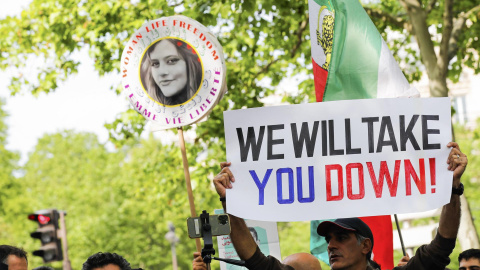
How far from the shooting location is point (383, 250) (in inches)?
276

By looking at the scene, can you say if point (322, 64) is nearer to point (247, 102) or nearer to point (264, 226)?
point (264, 226)

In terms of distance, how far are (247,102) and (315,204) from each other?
953 centimetres

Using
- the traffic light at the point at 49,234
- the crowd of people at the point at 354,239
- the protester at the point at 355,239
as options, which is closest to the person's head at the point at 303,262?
the crowd of people at the point at 354,239

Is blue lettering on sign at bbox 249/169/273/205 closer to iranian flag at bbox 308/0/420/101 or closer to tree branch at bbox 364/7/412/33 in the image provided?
iranian flag at bbox 308/0/420/101

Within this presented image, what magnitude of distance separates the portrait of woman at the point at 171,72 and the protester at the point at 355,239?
1.78 meters

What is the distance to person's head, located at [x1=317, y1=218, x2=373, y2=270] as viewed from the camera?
16.0 ft

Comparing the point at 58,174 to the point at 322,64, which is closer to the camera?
the point at 322,64

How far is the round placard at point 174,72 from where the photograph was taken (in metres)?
6.52

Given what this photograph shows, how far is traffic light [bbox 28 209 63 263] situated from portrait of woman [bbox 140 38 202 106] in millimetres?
8550

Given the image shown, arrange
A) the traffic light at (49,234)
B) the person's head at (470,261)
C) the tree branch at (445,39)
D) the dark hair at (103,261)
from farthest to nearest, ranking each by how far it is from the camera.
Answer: the traffic light at (49,234)
the tree branch at (445,39)
the person's head at (470,261)
the dark hair at (103,261)

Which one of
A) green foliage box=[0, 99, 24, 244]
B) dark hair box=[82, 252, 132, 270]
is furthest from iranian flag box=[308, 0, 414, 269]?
green foliage box=[0, 99, 24, 244]

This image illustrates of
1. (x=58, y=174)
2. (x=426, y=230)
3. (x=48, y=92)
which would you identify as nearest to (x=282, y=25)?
(x=48, y=92)

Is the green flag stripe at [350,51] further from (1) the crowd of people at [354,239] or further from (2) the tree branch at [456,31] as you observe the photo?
(2) the tree branch at [456,31]

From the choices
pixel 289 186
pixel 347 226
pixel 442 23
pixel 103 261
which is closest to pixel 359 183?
pixel 347 226
